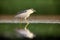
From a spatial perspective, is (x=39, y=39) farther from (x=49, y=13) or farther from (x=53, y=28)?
(x=49, y=13)

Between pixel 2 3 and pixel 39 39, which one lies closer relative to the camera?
pixel 39 39

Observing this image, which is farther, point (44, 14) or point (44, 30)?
point (44, 14)

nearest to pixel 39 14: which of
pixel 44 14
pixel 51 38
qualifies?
pixel 44 14

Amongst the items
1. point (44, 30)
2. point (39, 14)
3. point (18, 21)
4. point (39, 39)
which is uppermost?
point (39, 14)

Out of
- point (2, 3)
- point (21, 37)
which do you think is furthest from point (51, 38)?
point (2, 3)

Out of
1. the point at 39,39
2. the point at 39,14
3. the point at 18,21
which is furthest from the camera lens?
the point at 39,14

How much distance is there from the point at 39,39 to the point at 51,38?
0.59 feet

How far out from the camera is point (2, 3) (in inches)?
217

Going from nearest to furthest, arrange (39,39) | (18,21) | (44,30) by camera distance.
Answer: (39,39) < (44,30) < (18,21)

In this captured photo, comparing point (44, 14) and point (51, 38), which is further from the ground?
point (44, 14)

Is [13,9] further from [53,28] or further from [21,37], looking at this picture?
[21,37]

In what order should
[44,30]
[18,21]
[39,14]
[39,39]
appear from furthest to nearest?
1. [39,14]
2. [18,21]
3. [44,30]
4. [39,39]

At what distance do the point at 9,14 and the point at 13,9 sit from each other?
185 mm

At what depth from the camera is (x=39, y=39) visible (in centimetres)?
273
